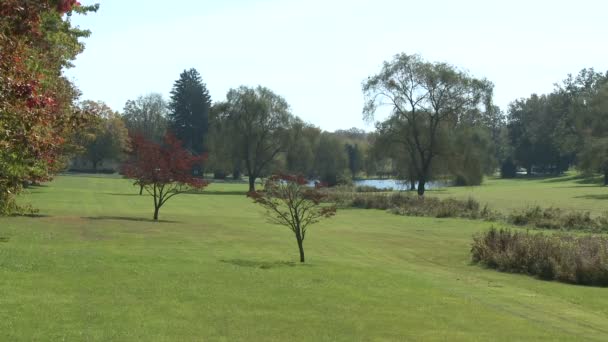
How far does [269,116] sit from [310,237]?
53.7 meters

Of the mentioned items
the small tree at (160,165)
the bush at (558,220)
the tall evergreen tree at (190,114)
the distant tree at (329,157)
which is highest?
the tall evergreen tree at (190,114)

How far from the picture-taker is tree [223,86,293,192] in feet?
274

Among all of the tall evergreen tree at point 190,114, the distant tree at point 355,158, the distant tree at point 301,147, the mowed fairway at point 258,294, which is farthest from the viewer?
the distant tree at point 355,158

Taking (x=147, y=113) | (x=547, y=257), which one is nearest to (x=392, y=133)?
(x=547, y=257)

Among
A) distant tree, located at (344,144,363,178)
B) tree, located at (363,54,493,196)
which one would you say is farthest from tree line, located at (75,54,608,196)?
distant tree, located at (344,144,363,178)

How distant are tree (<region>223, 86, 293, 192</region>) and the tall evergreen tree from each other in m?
41.4

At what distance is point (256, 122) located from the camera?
83.9 m

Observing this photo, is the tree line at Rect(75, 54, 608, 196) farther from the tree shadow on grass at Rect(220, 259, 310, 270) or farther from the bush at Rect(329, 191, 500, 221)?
the tree shadow on grass at Rect(220, 259, 310, 270)

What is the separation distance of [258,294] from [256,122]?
2781 inches

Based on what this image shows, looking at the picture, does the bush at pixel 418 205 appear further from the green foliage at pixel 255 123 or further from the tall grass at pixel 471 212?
the green foliage at pixel 255 123

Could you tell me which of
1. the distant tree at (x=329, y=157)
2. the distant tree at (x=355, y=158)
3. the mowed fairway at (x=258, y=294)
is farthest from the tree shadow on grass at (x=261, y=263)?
the distant tree at (x=355, y=158)

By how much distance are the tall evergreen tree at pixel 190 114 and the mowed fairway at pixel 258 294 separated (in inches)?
3876

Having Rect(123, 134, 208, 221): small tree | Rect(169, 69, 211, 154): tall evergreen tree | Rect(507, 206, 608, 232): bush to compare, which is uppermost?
Rect(169, 69, 211, 154): tall evergreen tree

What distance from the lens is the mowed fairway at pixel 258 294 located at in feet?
34.9
